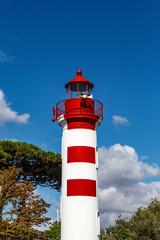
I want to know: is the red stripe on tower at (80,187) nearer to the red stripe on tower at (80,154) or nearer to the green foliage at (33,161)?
the red stripe on tower at (80,154)

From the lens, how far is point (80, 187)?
924 inches

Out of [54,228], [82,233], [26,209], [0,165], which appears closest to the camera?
[82,233]

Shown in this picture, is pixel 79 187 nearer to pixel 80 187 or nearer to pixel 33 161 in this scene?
pixel 80 187

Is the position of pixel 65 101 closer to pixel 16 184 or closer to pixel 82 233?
pixel 16 184

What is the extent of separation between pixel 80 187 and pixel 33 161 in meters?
10.7

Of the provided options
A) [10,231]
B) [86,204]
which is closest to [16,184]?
[10,231]

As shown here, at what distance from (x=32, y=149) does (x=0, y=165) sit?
3.42 metres

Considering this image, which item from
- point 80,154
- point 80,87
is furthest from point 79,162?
point 80,87

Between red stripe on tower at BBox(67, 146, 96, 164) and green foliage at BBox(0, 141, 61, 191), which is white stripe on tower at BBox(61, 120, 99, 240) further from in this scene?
green foliage at BBox(0, 141, 61, 191)

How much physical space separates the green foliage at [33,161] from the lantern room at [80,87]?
28.1 ft

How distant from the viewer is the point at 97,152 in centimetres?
2561

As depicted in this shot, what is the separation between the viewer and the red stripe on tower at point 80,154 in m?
24.2

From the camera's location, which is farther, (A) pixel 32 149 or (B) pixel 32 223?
(A) pixel 32 149

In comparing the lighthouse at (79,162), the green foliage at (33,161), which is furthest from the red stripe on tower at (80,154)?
the green foliage at (33,161)
